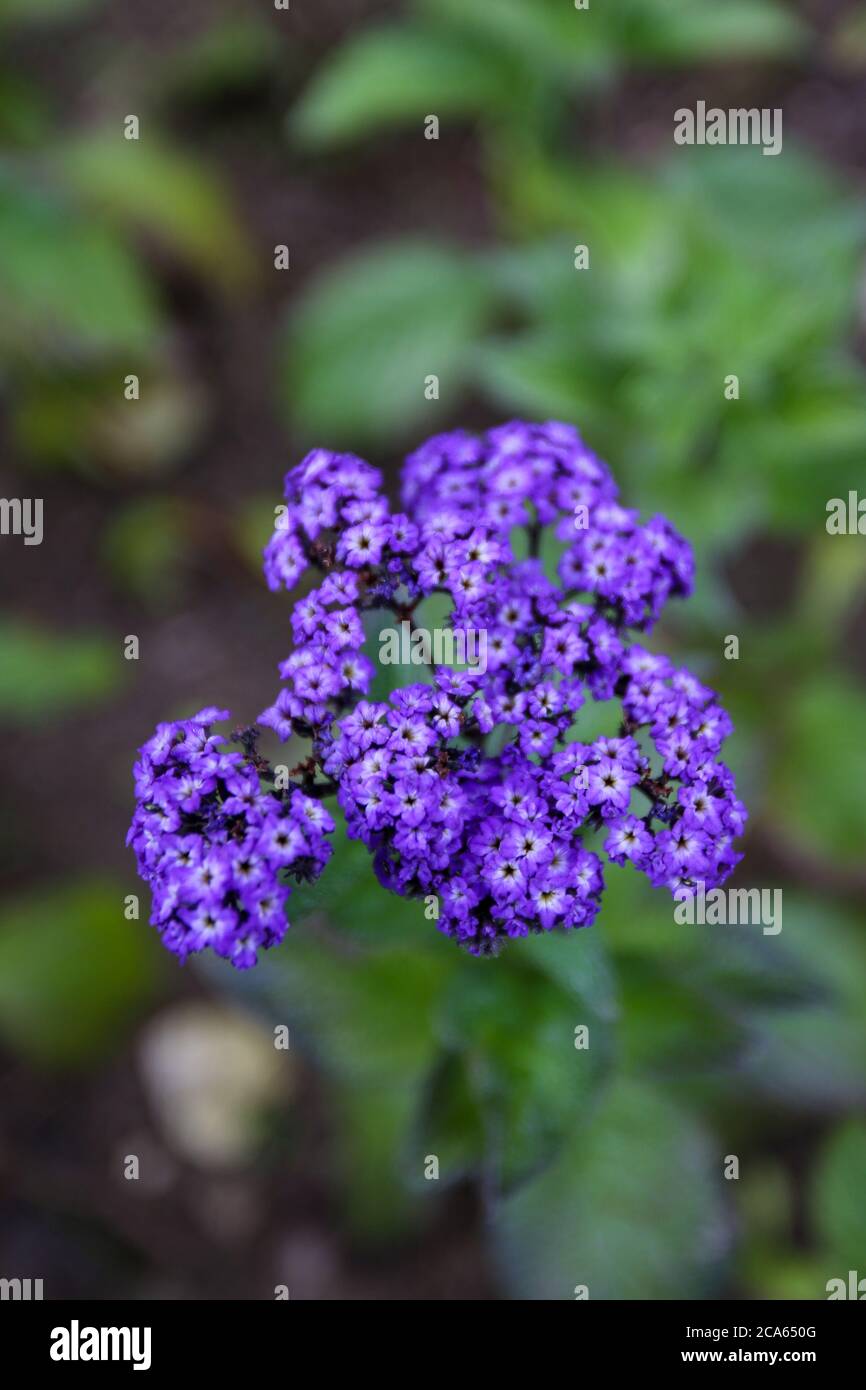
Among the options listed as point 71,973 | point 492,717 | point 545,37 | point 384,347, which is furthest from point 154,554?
point 492,717

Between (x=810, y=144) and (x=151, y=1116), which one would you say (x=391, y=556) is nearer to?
(x=151, y=1116)

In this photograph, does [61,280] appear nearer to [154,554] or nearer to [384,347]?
[154,554]

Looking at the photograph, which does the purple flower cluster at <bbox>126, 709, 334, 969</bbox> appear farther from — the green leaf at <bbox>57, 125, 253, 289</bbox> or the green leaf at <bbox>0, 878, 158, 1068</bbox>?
the green leaf at <bbox>57, 125, 253, 289</bbox>

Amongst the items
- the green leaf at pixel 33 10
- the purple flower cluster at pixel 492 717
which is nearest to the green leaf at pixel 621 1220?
the purple flower cluster at pixel 492 717

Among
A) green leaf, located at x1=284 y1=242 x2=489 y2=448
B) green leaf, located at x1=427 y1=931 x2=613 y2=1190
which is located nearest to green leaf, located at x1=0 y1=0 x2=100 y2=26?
green leaf, located at x1=284 y1=242 x2=489 y2=448

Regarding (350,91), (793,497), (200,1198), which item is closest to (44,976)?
(200,1198)

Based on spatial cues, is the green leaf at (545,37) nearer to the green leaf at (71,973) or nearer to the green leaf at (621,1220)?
the green leaf at (71,973)

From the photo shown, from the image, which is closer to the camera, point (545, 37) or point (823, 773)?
point (823, 773)
